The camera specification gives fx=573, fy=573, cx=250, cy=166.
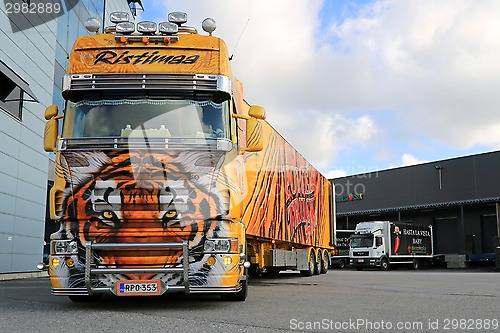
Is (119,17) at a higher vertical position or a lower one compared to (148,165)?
higher

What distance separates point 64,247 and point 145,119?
2.15m

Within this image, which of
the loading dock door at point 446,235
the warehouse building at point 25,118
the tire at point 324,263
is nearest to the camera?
the warehouse building at point 25,118

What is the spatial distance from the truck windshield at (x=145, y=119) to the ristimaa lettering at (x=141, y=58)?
633 mm

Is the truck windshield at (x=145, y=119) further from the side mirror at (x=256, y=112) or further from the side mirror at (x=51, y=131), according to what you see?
the side mirror at (x=256, y=112)

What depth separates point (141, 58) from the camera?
28.7ft

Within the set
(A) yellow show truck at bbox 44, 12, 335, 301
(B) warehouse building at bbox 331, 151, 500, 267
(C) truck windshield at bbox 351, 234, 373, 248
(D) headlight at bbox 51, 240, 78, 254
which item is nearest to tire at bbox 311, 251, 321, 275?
(A) yellow show truck at bbox 44, 12, 335, 301

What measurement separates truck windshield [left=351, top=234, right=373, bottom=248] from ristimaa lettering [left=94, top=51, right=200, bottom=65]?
3028 cm

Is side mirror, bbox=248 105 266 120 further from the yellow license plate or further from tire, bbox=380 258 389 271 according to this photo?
tire, bbox=380 258 389 271

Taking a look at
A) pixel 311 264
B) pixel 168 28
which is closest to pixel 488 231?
pixel 311 264

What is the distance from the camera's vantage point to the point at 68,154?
818 centimetres

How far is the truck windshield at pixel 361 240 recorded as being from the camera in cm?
3716

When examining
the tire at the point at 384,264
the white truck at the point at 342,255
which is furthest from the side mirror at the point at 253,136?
the white truck at the point at 342,255

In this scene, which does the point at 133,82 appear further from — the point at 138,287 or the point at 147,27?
the point at 138,287

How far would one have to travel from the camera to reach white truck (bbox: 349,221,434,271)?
36812 millimetres
